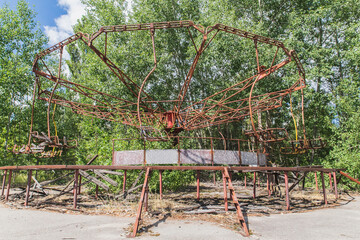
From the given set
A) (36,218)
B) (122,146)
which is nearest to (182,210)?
(36,218)

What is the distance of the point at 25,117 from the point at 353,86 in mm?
33283

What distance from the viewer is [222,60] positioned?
980 inches

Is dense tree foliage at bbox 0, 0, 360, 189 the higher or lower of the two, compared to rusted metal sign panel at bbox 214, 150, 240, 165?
higher

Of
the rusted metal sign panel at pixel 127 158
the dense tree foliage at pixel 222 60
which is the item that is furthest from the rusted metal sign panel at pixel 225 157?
the dense tree foliage at pixel 222 60

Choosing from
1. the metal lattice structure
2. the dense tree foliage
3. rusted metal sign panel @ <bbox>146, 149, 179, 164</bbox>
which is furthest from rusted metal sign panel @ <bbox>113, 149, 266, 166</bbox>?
the dense tree foliage

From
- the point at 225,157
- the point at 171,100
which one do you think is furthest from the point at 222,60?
the point at 225,157

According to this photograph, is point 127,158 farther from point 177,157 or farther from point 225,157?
point 225,157

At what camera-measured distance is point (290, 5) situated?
27.2 meters

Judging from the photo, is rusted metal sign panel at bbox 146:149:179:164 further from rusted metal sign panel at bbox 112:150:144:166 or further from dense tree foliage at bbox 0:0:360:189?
dense tree foliage at bbox 0:0:360:189

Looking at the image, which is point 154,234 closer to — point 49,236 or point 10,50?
point 49,236

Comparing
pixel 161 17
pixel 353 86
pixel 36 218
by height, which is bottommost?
pixel 36 218

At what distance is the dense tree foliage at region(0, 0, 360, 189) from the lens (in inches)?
805

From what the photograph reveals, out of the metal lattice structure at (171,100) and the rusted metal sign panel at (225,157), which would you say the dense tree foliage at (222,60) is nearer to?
the metal lattice structure at (171,100)

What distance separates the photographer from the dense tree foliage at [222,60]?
67.1 feet
